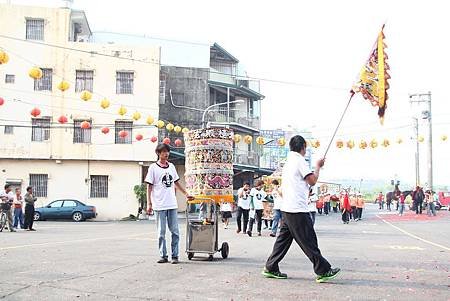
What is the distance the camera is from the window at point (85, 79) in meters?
35.2

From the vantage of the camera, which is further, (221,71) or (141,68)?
(221,71)

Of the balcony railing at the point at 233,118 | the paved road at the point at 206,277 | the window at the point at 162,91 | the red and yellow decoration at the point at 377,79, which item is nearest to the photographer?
the paved road at the point at 206,277

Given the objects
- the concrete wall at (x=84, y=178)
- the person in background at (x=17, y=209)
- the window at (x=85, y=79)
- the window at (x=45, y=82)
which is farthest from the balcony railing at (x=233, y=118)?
the person in background at (x=17, y=209)

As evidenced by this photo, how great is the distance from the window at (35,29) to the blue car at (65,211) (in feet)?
35.6

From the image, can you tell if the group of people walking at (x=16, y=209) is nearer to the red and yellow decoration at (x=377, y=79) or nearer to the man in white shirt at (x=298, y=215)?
the man in white shirt at (x=298, y=215)

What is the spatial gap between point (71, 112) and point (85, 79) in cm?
232

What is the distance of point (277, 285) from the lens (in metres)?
6.81

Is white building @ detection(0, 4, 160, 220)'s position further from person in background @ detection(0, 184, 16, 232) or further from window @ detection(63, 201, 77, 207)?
person in background @ detection(0, 184, 16, 232)

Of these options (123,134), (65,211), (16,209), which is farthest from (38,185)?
(16,209)

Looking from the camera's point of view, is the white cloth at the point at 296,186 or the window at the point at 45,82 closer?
the white cloth at the point at 296,186

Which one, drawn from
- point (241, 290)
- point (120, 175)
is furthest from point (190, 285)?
point (120, 175)

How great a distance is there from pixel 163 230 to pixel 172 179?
2.81ft

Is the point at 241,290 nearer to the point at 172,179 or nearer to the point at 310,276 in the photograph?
the point at 310,276

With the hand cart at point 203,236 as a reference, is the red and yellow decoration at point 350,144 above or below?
above
